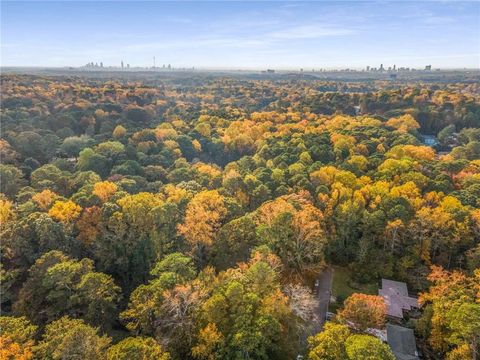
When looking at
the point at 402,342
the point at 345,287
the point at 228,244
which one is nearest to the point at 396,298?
the point at 345,287

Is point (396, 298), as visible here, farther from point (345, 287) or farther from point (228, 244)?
point (228, 244)

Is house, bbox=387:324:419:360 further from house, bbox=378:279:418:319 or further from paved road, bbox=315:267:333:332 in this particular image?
paved road, bbox=315:267:333:332

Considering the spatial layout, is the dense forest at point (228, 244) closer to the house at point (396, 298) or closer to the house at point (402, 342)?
the house at point (396, 298)

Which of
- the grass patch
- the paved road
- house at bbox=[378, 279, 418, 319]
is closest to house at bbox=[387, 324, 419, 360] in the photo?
house at bbox=[378, 279, 418, 319]

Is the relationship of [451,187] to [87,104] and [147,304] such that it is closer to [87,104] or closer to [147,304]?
[147,304]

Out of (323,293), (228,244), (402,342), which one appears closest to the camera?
(402,342)

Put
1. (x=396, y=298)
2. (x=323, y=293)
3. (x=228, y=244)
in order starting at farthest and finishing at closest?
(x=323, y=293)
(x=396, y=298)
(x=228, y=244)
